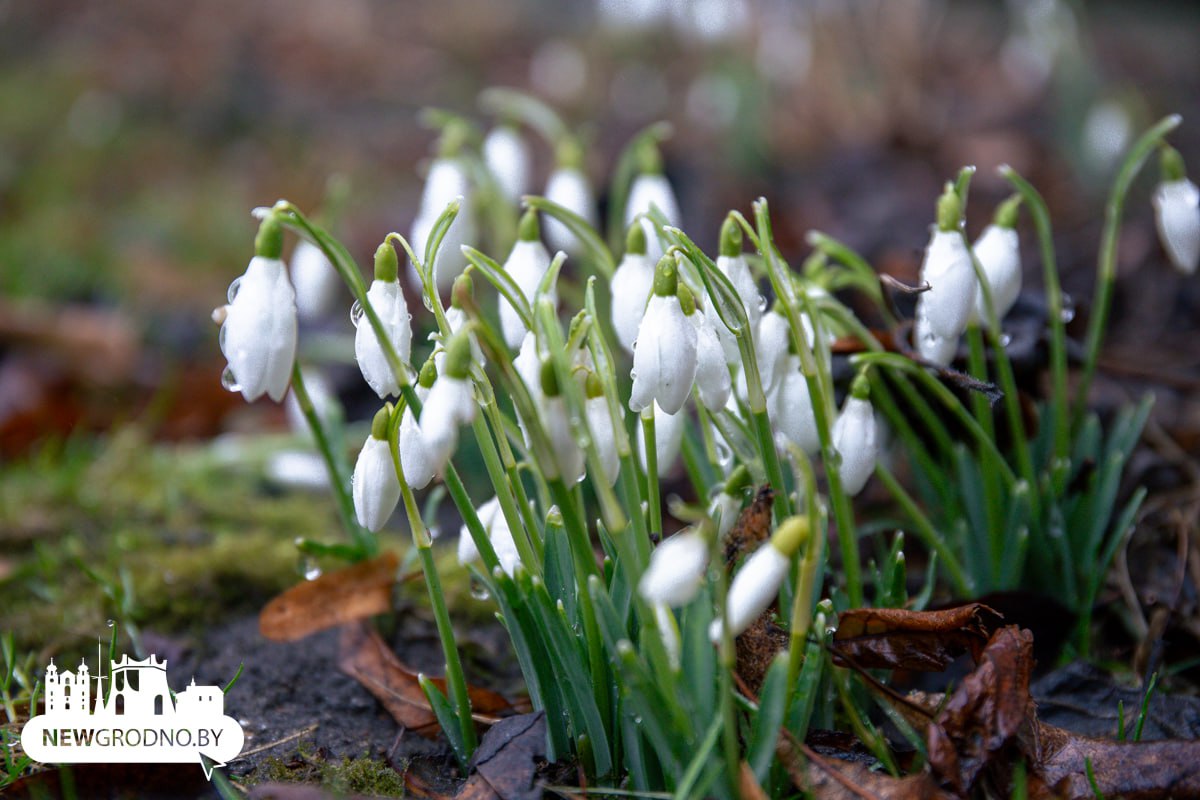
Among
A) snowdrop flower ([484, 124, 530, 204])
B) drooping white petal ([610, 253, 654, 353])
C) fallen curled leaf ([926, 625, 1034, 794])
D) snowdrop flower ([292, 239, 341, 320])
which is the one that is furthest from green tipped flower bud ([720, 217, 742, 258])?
snowdrop flower ([484, 124, 530, 204])

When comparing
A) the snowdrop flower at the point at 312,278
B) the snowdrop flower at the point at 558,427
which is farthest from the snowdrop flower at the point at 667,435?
the snowdrop flower at the point at 312,278

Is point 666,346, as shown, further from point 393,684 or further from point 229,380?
point 393,684

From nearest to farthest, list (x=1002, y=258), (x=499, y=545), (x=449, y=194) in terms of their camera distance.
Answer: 1. (x=499, y=545)
2. (x=1002, y=258)
3. (x=449, y=194)

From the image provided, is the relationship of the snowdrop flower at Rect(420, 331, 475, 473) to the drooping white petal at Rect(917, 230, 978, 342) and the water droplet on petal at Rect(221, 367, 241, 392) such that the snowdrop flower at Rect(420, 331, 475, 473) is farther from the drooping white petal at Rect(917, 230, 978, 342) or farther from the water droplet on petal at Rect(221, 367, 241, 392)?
the drooping white petal at Rect(917, 230, 978, 342)

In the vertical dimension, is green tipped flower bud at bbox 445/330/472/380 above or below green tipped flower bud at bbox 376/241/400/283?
below

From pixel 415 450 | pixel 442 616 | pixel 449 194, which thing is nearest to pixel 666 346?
pixel 415 450

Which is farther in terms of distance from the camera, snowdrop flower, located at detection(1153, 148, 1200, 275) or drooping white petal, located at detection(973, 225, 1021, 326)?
snowdrop flower, located at detection(1153, 148, 1200, 275)
